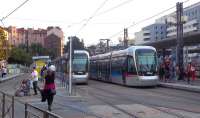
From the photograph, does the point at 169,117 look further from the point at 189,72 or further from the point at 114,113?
the point at 189,72

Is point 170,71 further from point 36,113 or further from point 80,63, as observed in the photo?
point 36,113

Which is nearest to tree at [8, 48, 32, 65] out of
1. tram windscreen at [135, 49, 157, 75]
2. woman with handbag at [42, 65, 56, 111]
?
tram windscreen at [135, 49, 157, 75]

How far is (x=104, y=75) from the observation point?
4950 cm

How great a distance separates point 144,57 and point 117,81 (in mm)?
6073

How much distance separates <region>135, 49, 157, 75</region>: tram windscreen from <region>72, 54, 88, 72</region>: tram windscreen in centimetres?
831

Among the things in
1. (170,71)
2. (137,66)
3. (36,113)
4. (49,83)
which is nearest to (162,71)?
(170,71)

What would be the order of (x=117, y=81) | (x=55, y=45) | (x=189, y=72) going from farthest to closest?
(x=55, y=45) → (x=117, y=81) → (x=189, y=72)

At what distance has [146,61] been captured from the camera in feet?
122

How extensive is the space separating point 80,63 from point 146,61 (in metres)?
8.79

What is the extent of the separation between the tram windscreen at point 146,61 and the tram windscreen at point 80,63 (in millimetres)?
8314

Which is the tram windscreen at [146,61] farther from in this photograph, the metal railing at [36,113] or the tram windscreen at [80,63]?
the metal railing at [36,113]

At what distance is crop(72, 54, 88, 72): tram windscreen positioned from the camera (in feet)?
145

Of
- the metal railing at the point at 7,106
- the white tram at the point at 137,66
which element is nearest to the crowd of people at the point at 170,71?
the white tram at the point at 137,66

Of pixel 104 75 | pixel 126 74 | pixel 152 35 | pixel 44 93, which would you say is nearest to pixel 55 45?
pixel 152 35
